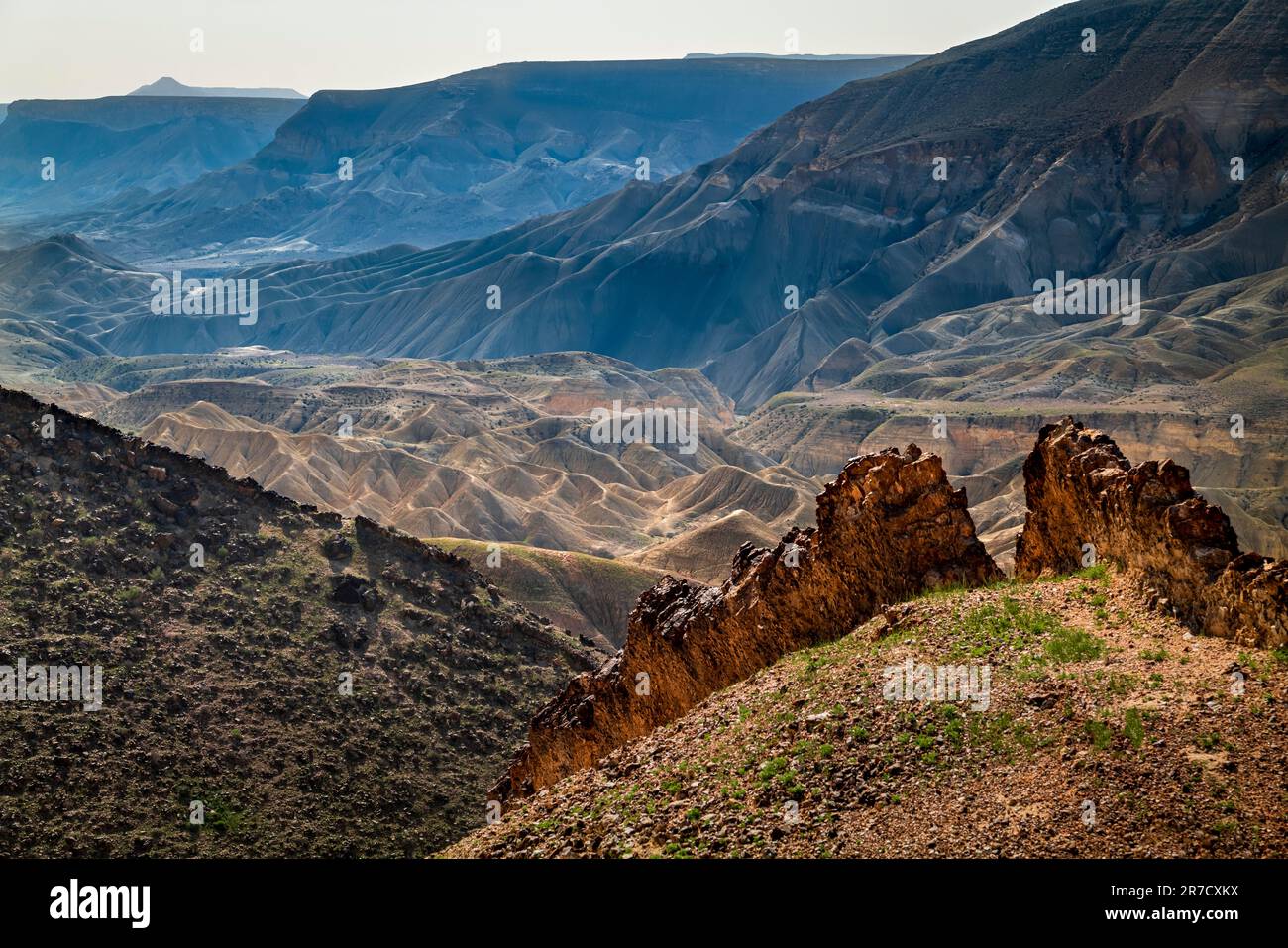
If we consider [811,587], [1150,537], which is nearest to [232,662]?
[811,587]

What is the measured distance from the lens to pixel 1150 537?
18.8 meters

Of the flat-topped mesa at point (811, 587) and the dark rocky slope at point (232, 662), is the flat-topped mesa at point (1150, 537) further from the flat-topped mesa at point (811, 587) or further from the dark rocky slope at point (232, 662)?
the dark rocky slope at point (232, 662)

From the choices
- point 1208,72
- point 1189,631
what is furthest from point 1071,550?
point 1208,72

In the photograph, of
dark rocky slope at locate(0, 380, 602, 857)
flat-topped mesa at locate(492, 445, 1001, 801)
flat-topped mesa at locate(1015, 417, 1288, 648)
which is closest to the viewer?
flat-topped mesa at locate(1015, 417, 1288, 648)

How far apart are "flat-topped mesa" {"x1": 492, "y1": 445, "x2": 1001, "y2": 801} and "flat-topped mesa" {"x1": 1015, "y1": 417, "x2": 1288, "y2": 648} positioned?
123 centimetres

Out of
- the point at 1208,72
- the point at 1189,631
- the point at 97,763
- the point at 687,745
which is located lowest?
the point at 97,763

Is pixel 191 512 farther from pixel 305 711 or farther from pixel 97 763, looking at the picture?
pixel 97 763

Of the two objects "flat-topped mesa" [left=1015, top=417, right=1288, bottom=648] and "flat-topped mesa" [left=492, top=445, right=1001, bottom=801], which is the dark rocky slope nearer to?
"flat-topped mesa" [left=492, top=445, right=1001, bottom=801]

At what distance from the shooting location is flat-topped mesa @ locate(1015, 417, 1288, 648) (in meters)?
16.4

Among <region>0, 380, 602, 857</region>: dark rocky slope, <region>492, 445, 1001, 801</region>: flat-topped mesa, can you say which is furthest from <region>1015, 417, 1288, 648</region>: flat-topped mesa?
<region>0, 380, 602, 857</region>: dark rocky slope

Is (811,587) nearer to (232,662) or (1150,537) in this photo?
(1150,537)
